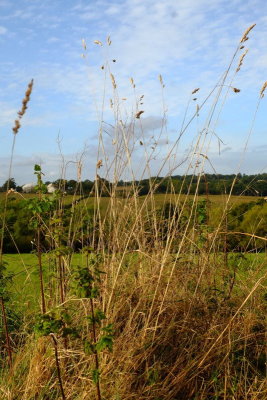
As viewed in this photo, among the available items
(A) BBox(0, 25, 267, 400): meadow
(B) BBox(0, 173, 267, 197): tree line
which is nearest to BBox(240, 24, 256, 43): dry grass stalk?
(A) BBox(0, 25, 267, 400): meadow

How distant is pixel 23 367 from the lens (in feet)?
9.46

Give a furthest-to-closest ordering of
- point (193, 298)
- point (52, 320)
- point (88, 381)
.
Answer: point (193, 298)
point (88, 381)
point (52, 320)

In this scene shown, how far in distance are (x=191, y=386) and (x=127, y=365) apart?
0.41 metres

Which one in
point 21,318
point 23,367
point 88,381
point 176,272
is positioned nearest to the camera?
point 88,381

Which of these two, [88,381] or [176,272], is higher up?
[176,272]

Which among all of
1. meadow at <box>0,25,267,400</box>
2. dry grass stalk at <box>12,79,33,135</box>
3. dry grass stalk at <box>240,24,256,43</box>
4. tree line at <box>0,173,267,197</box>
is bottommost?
meadow at <box>0,25,267,400</box>

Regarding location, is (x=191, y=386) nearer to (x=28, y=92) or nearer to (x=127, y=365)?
(x=127, y=365)

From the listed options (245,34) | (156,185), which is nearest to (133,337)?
(156,185)

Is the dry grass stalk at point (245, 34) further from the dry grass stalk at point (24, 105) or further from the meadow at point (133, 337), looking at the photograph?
the dry grass stalk at point (24, 105)

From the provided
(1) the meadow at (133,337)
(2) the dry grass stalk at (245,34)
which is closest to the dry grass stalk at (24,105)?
(1) the meadow at (133,337)

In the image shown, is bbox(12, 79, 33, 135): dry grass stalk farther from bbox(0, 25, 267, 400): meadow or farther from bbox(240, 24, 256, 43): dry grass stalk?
bbox(240, 24, 256, 43): dry grass stalk

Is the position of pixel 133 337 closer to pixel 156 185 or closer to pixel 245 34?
pixel 156 185

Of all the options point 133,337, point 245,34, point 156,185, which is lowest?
point 133,337

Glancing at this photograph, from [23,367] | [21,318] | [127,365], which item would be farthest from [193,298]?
[21,318]
